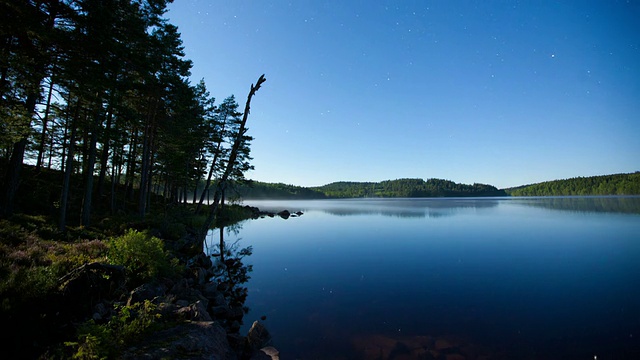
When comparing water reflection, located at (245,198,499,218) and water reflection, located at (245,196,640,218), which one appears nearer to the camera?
water reflection, located at (245,196,640,218)

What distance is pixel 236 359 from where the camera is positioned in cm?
628

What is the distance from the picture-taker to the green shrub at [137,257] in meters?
8.74

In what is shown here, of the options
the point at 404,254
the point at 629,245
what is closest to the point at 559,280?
the point at 404,254

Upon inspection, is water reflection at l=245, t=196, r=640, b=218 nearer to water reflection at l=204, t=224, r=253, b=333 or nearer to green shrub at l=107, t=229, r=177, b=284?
water reflection at l=204, t=224, r=253, b=333

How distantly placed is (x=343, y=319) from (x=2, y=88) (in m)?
18.5

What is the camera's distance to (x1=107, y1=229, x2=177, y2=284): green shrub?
344 inches

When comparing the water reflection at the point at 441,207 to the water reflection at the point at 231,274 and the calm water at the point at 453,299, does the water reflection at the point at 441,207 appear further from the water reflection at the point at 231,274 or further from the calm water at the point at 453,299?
the water reflection at the point at 231,274

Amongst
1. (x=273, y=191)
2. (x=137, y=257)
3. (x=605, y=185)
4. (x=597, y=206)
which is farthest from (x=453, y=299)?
(x=605, y=185)

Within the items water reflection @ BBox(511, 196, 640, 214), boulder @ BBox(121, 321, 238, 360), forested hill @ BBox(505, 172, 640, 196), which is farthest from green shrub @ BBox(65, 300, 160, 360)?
forested hill @ BBox(505, 172, 640, 196)

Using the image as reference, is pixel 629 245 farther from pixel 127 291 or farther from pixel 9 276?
pixel 9 276

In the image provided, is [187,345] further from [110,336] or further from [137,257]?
[137,257]

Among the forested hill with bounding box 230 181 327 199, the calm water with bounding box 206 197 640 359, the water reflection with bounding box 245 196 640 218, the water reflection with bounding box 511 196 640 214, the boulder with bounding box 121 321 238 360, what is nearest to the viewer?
the boulder with bounding box 121 321 238 360

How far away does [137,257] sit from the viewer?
29.7 ft

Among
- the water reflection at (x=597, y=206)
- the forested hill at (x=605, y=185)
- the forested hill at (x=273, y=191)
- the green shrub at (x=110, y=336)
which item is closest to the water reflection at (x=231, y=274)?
the green shrub at (x=110, y=336)
